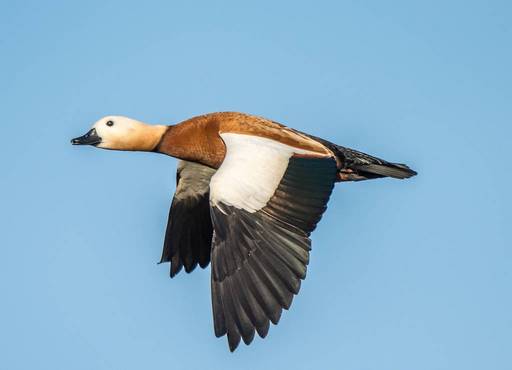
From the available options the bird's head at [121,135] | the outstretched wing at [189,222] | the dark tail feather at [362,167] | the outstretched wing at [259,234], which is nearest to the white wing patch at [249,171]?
the outstretched wing at [259,234]

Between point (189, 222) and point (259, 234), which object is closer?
point (259, 234)

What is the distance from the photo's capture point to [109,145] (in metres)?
14.6

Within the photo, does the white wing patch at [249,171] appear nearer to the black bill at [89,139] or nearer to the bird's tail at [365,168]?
the bird's tail at [365,168]

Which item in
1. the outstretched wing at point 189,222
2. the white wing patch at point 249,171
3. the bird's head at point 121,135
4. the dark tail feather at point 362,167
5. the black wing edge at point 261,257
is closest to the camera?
the black wing edge at point 261,257

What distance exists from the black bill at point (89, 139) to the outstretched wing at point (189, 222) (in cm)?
→ 140

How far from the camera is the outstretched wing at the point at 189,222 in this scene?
15.2 meters

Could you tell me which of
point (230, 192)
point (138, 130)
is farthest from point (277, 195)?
point (138, 130)

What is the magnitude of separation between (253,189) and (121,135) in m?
2.67

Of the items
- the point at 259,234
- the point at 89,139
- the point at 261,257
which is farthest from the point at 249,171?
the point at 89,139

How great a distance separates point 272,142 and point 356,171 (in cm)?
137

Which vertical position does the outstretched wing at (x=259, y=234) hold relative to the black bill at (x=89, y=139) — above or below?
below

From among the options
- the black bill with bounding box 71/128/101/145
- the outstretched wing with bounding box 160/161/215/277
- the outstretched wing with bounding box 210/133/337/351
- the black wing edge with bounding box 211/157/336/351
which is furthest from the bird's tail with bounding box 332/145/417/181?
the black bill with bounding box 71/128/101/145

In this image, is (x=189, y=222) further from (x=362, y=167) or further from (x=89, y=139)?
(x=362, y=167)

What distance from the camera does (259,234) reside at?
12.3 meters
